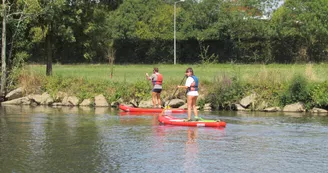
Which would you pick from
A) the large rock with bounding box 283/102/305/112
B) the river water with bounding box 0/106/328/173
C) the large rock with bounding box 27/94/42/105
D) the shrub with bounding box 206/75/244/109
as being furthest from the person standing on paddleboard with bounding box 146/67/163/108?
the large rock with bounding box 27/94/42/105

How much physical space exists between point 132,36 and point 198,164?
53866 mm

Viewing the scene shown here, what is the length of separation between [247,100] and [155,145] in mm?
12388

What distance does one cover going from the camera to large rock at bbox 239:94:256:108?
29.0 meters

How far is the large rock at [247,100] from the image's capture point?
2897 cm

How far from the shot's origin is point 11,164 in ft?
48.3

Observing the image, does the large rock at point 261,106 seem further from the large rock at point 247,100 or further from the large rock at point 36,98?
the large rock at point 36,98

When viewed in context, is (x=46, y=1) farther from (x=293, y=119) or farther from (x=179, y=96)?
(x=293, y=119)

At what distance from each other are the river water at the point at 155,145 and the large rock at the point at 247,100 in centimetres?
336

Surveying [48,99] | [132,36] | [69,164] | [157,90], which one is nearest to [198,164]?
[69,164]

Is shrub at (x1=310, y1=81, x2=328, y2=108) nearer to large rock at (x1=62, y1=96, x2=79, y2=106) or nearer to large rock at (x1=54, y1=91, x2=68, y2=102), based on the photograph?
large rock at (x1=62, y1=96, x2=79, y2=106)

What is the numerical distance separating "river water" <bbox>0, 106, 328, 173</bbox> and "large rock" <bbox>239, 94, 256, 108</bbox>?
3365 millimetres

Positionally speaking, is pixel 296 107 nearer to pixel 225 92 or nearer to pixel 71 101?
pixel 225 92

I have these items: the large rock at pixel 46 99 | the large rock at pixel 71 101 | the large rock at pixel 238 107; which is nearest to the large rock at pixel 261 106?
the large rock at pixel 238 107

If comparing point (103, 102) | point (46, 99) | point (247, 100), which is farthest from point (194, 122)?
point (46, 99)
